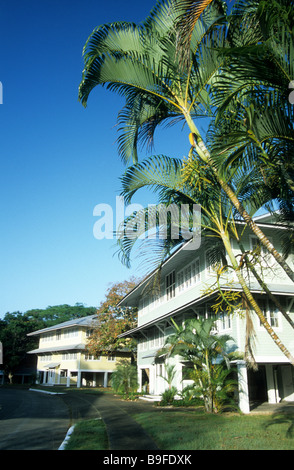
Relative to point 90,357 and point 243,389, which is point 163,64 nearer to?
point 243,389

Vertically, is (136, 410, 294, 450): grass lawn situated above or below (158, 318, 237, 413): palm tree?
below

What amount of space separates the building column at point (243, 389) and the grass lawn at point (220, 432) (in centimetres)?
92

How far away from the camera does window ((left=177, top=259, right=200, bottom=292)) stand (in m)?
18.5

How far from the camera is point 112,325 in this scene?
3588 cm

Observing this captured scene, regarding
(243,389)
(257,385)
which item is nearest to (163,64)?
(243,389)

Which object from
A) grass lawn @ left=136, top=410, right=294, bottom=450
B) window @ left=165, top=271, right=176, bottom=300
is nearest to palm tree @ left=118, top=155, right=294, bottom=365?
grass lawn @ left=136, top=410, right=294, bottom=450

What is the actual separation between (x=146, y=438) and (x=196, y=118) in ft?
23.8

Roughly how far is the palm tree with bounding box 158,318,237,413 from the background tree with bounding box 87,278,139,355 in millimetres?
22068

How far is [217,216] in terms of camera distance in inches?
279

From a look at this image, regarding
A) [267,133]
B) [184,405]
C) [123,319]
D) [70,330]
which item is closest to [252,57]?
[267,133]

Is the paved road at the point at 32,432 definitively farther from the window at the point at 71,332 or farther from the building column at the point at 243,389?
the window at the point at 71,332

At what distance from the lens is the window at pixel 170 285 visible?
→ 22219mm

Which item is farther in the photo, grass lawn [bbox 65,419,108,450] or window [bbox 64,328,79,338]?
window [bbox 64,328,79,338]

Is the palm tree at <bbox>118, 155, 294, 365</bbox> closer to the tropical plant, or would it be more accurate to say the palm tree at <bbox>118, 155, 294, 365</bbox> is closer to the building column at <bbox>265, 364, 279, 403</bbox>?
the building column at <bbox>265, 364, 279, 403</bbox>
